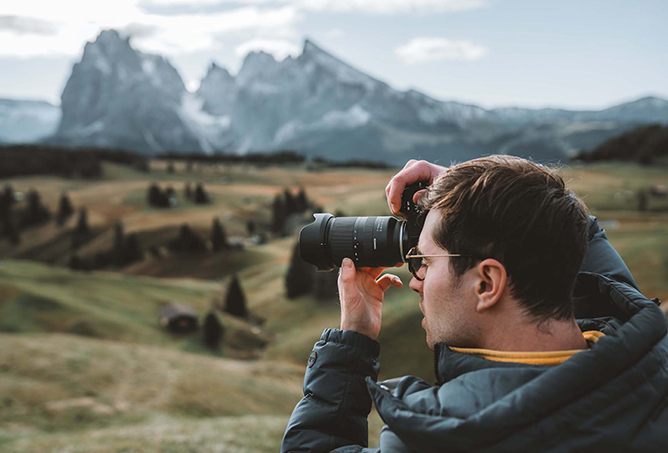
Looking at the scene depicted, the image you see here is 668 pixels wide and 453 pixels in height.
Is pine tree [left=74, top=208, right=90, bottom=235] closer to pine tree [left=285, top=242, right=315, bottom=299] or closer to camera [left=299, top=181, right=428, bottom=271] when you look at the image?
pine tree [left=285, top=242, right=315, bottom=299]

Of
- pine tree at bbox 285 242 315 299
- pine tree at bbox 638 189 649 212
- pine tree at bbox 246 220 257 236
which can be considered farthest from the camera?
pine tree at bbox 246 220 257 236

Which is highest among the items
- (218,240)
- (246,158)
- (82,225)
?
(246,158)

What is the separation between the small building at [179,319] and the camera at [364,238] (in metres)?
47.3

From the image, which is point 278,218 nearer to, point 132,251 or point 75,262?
point 132,251

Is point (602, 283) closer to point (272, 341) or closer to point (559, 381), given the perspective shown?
point (559, 381)

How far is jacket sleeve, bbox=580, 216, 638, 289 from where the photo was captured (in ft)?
8.85

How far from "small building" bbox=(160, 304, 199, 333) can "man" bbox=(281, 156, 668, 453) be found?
157ft

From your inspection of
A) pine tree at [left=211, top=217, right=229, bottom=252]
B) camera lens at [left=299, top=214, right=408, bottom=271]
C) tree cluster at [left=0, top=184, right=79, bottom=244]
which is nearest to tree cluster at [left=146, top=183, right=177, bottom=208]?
tree cluster at [left=0, top=184, right=79, bottom=244]

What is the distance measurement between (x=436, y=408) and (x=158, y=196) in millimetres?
119918

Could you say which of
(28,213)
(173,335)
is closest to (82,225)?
(28,213)

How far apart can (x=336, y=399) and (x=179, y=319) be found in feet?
159

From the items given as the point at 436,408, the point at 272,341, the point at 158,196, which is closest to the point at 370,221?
the point at 436,408

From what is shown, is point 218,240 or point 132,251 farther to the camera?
point 132,251

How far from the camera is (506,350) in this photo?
201 centimetres
